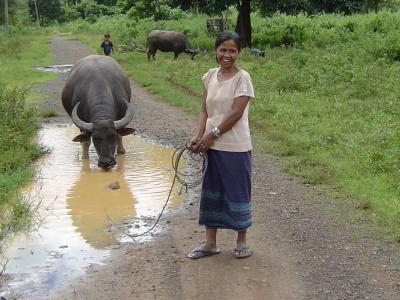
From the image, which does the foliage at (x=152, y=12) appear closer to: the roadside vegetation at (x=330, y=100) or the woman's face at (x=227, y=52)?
the roadside vegetation at (x=330, y=100)

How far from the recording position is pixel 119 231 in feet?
17.1

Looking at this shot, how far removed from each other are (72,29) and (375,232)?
43.0m

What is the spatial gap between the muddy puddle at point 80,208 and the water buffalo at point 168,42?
11.3m

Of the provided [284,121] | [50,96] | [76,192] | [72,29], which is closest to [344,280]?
[76,192]

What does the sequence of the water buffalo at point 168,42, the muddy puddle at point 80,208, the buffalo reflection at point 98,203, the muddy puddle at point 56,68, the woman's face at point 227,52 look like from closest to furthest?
the woman's face at point 227,52
the muddy puddle at point 80,208
the buffalo reflection at point 98,203
the muddy puddle at point 56,68
the water buffalo at point 168,42

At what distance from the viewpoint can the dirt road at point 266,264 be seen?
394 centimetres

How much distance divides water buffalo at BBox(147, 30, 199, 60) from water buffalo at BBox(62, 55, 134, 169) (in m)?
11.2

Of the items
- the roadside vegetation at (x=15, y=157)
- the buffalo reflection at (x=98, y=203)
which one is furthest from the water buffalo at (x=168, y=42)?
the buffalo reflection at (x=98, y=203)

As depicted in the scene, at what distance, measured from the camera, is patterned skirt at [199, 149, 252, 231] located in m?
4.23

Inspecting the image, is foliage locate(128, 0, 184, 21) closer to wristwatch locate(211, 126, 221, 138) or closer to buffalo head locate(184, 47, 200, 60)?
buffalo head locate(184, 47, 200, 60)

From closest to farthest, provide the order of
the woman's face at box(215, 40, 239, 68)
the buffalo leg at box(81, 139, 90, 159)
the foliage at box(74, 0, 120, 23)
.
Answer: the woman's face at box(215, 40, 239, 68), the buffalo leg at box(81, 139, 90, 159), the foliage at box(74, 0, 120, 23)

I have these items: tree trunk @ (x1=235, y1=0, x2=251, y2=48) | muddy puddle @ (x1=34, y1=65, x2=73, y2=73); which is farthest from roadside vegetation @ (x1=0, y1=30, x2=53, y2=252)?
tree trunk @ (x1=235, y1=0, x2=251, y2=48)

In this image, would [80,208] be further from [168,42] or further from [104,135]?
[168,42]

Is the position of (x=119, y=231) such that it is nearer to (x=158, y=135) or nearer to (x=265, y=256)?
(x=265, y=256)
